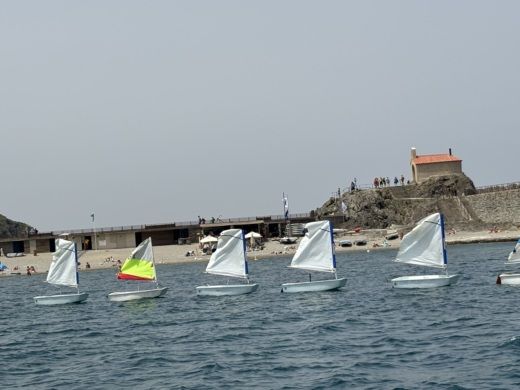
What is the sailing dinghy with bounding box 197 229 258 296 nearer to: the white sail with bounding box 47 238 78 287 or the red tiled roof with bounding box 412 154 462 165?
the white sail with bounding box 47 238 78 287

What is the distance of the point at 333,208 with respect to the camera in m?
130

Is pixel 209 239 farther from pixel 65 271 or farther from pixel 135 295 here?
pixel 135 295

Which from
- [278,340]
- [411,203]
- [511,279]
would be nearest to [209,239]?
[411,203]

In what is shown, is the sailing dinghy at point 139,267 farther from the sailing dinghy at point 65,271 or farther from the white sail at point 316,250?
the white sail at point 316,250

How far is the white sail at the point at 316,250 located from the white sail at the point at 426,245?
5071mm

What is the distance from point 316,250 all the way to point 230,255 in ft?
19.3

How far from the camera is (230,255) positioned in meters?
63.8

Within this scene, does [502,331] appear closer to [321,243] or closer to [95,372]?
[95,372]

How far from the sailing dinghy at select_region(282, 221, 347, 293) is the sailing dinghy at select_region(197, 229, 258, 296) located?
3098mm

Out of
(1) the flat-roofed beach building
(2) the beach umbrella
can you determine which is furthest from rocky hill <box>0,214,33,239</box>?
(2) the beach umbrella

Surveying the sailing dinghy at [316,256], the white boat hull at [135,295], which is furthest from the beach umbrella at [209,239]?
the sailing dinghy at [316,256]

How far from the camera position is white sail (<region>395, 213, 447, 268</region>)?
196 ft

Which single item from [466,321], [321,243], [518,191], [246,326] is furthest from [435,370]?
[518,191]

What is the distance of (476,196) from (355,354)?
87.9m
